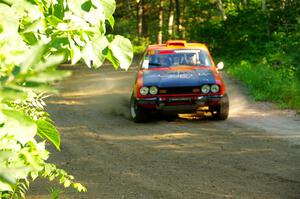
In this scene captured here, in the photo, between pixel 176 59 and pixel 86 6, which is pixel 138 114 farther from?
pixel 86 6

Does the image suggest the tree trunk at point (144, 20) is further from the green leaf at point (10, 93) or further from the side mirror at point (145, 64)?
the green leaf at point (10, 93)

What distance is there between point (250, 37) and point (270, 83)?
9.06 m

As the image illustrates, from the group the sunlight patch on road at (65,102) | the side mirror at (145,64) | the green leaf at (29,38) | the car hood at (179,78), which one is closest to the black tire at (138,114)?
the car hood at (179,78)

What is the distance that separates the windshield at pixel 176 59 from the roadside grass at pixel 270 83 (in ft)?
6.25

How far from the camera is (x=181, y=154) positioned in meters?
8.58

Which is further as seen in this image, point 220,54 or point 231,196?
point 220,54

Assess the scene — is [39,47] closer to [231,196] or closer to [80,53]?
[80,53]

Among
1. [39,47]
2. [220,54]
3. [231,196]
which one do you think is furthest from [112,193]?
[220,54]

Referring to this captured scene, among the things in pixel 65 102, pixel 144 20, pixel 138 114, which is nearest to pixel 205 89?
pixel 138 114

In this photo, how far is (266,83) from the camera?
Result: 1597cm

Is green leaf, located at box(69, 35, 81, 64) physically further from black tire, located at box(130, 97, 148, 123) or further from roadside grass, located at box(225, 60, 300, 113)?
roadside grass, located at box(225, 60, 300, 113)

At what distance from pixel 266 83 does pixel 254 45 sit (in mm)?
7708

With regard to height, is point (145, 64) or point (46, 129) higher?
point (46, 129)

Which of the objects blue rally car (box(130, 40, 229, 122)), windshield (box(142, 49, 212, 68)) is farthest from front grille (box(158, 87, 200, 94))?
→ windshield (box(142, 49, 212, 68))
